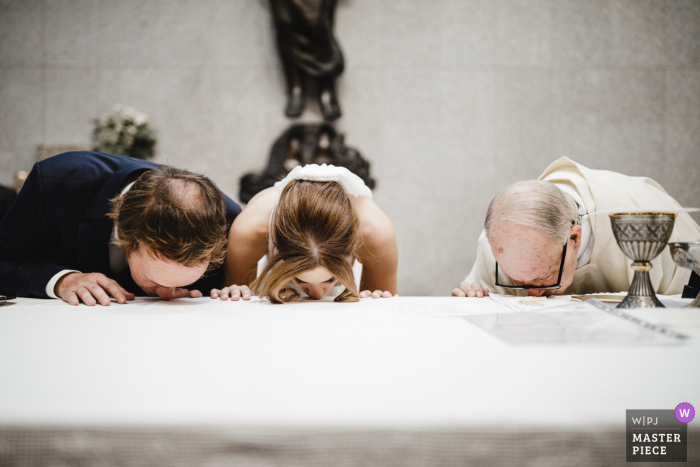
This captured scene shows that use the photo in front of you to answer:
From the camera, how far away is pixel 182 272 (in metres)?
1.07

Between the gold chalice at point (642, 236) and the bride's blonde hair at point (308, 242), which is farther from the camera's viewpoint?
the bride's blonde hair at point (308, 242)

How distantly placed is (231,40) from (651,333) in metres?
3.51

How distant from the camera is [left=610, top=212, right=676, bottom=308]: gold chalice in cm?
81

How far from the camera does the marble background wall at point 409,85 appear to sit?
3174 millimetres

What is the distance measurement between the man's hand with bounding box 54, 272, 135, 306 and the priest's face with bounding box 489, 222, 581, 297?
126 centimetres

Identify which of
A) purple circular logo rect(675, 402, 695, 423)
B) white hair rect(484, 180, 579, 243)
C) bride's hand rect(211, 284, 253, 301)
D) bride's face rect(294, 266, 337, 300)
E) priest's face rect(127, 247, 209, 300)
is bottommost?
bride's hand rect(211, 284, 253, 301)

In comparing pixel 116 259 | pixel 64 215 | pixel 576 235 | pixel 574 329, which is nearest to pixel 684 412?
pixel 574 329

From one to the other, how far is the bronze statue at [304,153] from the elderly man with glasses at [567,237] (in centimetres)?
179

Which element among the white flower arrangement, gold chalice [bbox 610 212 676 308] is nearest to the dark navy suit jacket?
gold chalice [bbox 610 212 676 308]

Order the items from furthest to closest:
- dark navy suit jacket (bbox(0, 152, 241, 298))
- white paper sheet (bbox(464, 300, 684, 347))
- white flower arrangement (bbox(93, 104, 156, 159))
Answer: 1. white flower arrangement (bbox(93, 104, 156, 159))
2. dark navy suit jacket (bbox(0, 152, 241, 298))
3. white paper sheet (bbox(464, 300, 684, 347))

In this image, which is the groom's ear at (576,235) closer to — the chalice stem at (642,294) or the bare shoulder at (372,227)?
the chalice stem at (642,294)

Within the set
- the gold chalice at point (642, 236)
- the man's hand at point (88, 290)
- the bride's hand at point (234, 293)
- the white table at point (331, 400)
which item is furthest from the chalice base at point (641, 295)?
the man's hand at point (88, 290)

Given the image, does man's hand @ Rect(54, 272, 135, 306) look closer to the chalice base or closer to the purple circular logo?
the purple circular logo

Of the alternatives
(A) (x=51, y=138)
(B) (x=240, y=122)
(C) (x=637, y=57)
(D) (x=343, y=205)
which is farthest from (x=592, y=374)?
(A) (x=51, y=138)
